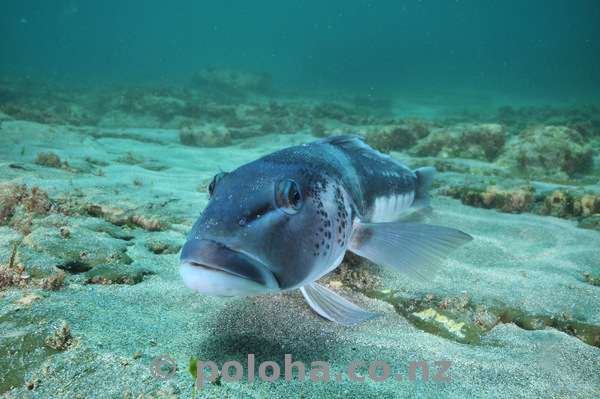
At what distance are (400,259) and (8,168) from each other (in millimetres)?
7068

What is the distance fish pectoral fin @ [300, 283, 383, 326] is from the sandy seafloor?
10 centimetres

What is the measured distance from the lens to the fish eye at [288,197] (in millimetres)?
1855

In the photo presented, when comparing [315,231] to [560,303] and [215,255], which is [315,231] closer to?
[215,255]

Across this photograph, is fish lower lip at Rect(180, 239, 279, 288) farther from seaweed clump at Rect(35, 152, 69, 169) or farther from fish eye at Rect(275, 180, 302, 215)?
seaweed clump at Rect(35, 152, 69, 169)

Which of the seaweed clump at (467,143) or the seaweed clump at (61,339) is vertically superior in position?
the seaweed clump at (467,143)

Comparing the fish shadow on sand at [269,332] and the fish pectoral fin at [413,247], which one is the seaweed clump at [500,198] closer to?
the fish pectoral fin at [413,247]

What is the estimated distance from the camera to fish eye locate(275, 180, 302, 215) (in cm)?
186

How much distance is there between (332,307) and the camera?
2.55 metres

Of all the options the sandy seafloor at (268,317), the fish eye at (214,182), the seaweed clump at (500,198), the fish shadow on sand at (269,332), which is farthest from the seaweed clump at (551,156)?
the fish eye at (214,182)

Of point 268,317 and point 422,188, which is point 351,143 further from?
point 268,317

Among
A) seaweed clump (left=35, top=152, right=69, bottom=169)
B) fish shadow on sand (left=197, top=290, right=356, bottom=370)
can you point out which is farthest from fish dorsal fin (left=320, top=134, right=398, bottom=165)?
seaweed clump (left=35, top=152, right=69, bottom=169)

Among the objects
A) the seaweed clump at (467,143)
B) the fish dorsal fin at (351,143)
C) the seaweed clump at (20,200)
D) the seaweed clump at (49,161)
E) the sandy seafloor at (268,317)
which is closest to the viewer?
the sandy seafloor at (268,317)

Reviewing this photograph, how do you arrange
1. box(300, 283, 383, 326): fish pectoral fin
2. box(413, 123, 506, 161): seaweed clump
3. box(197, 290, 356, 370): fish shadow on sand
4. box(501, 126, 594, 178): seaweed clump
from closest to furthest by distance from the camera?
box(197, 290, 356, 370): fish shadow on sand, box(300, 283, 383, 326): fish pectoral fin, box(501, 126, 594, 178): seaweed clump, box(413, 123, 506, 161): seaweed clump

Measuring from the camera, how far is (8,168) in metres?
5.76
